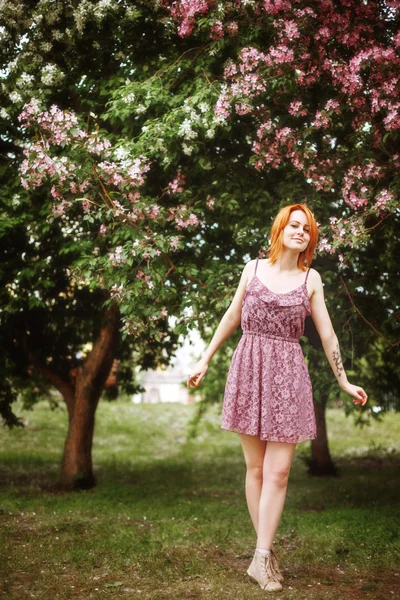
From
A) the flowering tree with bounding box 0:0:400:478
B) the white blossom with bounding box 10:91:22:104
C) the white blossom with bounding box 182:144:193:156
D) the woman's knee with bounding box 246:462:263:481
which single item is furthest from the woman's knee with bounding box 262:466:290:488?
the white blossom with bounding box 10:91:22:104

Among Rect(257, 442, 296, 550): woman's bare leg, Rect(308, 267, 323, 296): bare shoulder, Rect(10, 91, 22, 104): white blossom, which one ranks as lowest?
Rect(257, 442, 296, 550): woman's bare leg

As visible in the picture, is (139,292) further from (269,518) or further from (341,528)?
(341,528)

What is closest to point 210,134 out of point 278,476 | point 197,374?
point 197,374

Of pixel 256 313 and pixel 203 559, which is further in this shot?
pixel 203 559

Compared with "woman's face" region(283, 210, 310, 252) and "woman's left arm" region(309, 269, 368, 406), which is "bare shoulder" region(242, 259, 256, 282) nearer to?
"woman's face" region(283, 210, 310, 252)

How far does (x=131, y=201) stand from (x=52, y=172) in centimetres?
74

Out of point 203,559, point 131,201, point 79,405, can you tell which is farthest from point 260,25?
point 79,405

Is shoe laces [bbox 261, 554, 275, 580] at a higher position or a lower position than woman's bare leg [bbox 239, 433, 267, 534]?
lower

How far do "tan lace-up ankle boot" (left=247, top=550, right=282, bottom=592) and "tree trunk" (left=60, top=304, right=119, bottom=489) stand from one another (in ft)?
16.8

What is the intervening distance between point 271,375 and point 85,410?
552 centimetres

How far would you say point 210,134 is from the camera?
5.55 metres

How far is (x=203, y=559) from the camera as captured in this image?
5180 millimetres

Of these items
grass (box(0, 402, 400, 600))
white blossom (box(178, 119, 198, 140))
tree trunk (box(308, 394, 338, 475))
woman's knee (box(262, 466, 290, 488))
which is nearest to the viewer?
woman's knee (box(262, 466, 290, 488))

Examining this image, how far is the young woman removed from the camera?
430cm
